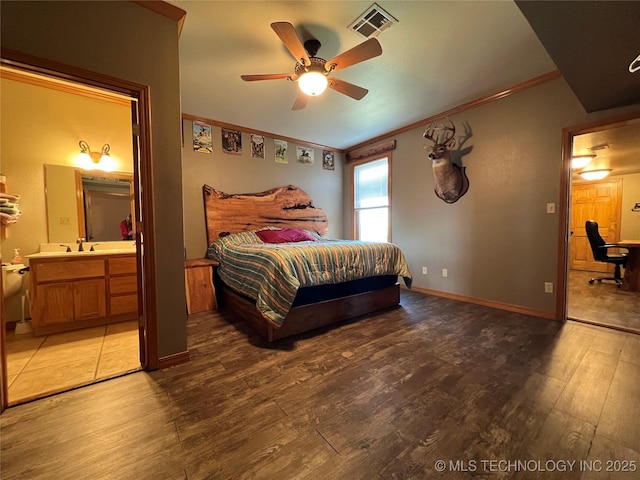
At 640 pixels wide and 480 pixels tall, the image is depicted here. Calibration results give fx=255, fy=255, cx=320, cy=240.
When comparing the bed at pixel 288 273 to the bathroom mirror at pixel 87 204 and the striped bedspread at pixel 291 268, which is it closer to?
the striped bedspread at pixel 291 268

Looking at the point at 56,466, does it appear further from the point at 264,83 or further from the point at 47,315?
the point at 264,83

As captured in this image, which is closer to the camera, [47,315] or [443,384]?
[443,384]

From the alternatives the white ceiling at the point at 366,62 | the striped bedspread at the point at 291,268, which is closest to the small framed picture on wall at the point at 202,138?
the white ceiling at the point at 366,62

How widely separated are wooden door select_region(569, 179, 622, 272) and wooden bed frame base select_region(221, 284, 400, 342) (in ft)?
17.0

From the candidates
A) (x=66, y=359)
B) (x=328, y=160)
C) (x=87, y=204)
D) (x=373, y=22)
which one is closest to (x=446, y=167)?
(x=373, y=22)

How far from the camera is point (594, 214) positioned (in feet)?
19.3

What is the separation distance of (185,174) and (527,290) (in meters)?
4.65

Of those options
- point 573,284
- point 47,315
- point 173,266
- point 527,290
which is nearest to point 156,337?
point 173,266

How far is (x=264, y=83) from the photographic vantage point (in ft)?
9.20

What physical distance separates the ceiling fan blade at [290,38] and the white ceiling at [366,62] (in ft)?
0.85

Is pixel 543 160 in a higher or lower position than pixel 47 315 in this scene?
higher

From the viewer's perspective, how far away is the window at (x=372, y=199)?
15.2ft

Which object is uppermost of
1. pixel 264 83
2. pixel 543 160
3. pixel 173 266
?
pixel 264 83

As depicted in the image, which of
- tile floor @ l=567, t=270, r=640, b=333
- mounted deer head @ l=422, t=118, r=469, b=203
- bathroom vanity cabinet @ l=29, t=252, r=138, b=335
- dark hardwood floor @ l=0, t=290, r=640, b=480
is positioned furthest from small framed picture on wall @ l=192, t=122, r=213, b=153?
tile floor @ l=567, t=270, r=640, b=333
